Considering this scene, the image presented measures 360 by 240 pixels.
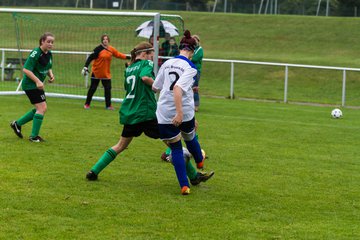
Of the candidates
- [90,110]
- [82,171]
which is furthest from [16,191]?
[90,110]

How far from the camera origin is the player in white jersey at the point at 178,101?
26.2 ft

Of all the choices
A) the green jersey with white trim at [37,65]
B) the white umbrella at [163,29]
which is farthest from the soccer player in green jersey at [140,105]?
Answer: the white umbrella at [163,29]

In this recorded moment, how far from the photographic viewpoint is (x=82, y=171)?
381 inches

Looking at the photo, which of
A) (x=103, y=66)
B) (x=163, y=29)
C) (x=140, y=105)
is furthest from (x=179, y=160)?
(x=163, y=29)

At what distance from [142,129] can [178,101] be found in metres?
1.13

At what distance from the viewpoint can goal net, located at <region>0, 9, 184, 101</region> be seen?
19891 millimetres

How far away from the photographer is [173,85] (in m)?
8.16

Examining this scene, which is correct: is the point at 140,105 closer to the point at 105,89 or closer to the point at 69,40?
the point at 105,89

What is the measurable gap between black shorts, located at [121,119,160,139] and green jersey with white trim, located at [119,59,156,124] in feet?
0.21

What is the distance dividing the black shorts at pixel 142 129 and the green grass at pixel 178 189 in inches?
24.8

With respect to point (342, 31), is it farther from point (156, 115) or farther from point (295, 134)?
point (156, 115)

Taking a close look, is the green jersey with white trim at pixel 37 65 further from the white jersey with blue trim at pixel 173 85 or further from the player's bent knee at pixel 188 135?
the player's bent knee at pixel 188 135

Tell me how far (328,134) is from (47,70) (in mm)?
5996

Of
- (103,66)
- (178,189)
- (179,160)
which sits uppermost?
(103,66)
